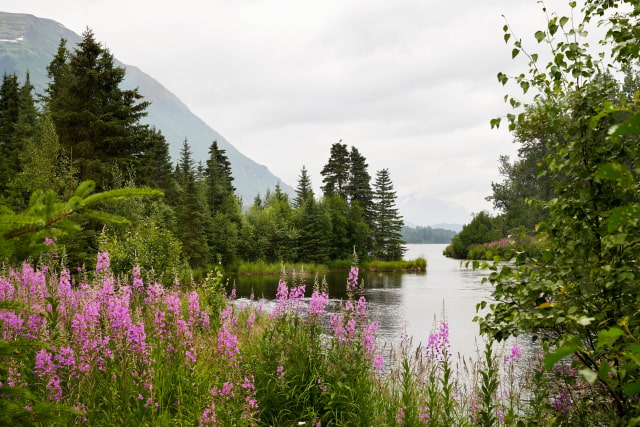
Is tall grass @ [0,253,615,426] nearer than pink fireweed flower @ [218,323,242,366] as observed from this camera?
Yes

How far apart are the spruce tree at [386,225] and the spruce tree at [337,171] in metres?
4.72

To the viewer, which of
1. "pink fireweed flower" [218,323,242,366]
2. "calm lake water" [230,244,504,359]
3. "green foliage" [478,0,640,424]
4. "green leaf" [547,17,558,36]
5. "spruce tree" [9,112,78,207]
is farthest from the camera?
"spruce tree" [9,112,78,207]

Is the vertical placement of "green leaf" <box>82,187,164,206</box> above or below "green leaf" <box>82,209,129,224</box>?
above

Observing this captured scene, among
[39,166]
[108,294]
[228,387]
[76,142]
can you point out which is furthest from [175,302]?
[76,142]

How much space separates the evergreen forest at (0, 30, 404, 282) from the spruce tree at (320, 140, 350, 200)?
0.51 feet

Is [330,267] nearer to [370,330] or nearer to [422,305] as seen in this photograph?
[422,305]

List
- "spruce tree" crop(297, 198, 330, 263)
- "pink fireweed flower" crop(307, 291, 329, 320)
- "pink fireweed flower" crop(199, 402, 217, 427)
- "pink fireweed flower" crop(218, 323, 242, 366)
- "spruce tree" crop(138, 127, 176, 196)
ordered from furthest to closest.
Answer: "spruce tree" crop(297, 198, 330, 263) < "spruce tree" crop(138, 127, 176, 196) < "pink fireweed flower" crop(307, 291, 329, 320) < "pink fireweed flower" crop(218, 323, 242, 366) < "pink fireweed flower" crop(199, 402, 217, 427)

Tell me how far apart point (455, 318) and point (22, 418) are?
56.0 feet

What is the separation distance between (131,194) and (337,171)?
56335 millimetres

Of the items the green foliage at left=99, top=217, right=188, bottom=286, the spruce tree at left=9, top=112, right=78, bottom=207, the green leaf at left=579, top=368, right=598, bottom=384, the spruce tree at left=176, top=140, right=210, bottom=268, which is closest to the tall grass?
the green leaf at left=579, top=368, right=598, bottom=384

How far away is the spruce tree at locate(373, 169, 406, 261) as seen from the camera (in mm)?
51875

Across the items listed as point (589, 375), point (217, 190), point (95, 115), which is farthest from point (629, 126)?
point (217, 190)

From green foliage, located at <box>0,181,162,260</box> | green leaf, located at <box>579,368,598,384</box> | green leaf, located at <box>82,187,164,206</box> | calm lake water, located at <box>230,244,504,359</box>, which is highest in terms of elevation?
green leaf, located at <box>82,187,164,206</box>

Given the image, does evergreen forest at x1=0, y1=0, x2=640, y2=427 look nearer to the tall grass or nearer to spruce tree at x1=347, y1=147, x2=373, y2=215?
the tall grass
